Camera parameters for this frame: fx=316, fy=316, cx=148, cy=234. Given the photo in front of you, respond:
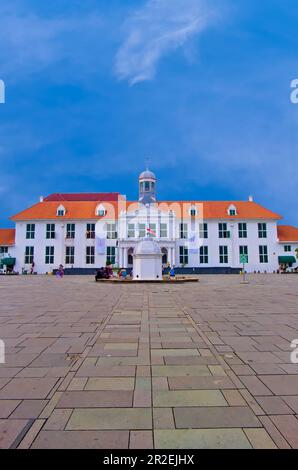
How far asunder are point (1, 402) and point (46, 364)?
4.18 feet

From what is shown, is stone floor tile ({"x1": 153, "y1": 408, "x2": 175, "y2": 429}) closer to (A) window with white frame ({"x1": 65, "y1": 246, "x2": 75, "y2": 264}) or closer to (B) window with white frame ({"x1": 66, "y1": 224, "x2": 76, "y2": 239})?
(A) window with white frame ({"x1": 65, "y1": 246, "x2": 75, "y2": 264})

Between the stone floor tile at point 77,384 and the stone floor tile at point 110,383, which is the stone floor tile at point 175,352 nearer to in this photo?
the stone floor tile at point 110,383

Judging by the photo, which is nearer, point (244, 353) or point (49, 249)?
point (244, 353)

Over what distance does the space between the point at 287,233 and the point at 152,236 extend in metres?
25.1

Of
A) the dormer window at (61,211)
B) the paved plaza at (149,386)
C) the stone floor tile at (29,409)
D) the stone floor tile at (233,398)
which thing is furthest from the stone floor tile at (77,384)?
the dormer window at (61,211)

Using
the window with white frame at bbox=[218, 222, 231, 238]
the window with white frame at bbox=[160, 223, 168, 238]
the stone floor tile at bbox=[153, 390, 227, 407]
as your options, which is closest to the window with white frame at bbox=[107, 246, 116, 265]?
the window with white frame at bbox=[160, 223, 168, 238]

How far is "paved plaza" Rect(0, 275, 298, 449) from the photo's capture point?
2.66m

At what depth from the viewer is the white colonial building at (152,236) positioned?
178 feet

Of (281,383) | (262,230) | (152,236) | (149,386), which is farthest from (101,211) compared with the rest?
(281,383)

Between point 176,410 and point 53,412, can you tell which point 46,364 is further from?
point 176,410

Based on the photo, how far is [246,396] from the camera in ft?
11.3

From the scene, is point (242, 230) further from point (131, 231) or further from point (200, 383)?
point (200, 383)
